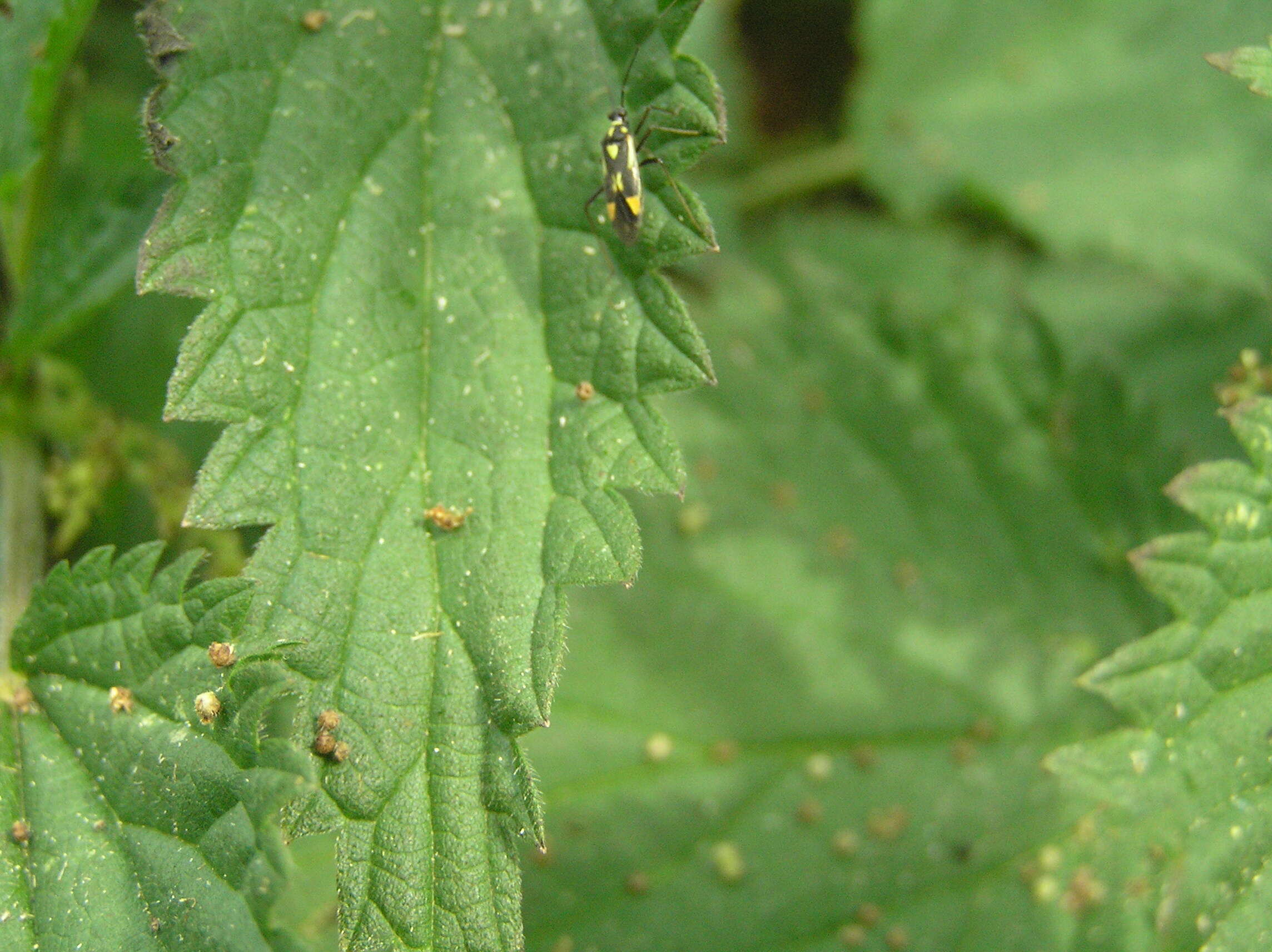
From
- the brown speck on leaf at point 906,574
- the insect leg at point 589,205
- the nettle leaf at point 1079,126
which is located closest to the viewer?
the insect leg at point 589,205

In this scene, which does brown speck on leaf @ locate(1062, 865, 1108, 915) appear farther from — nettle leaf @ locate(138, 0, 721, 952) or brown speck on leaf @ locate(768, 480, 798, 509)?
nettle leaf @ locate(138, 0, 721, 952)

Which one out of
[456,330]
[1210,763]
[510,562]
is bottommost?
[1210,763]

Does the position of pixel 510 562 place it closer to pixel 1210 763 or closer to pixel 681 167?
pixel 681 167

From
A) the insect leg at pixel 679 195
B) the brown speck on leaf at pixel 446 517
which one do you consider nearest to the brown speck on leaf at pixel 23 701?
the brown speck on leaf at pixel 446 517

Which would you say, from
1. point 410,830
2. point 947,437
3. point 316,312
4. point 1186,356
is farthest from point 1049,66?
point 410,830

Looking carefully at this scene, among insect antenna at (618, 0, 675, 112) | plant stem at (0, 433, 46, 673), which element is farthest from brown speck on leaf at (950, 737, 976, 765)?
plant stem at (0, 433, 46, 673)

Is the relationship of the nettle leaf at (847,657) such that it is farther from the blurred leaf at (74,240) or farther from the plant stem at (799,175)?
the blurred leaf at (74,240)
